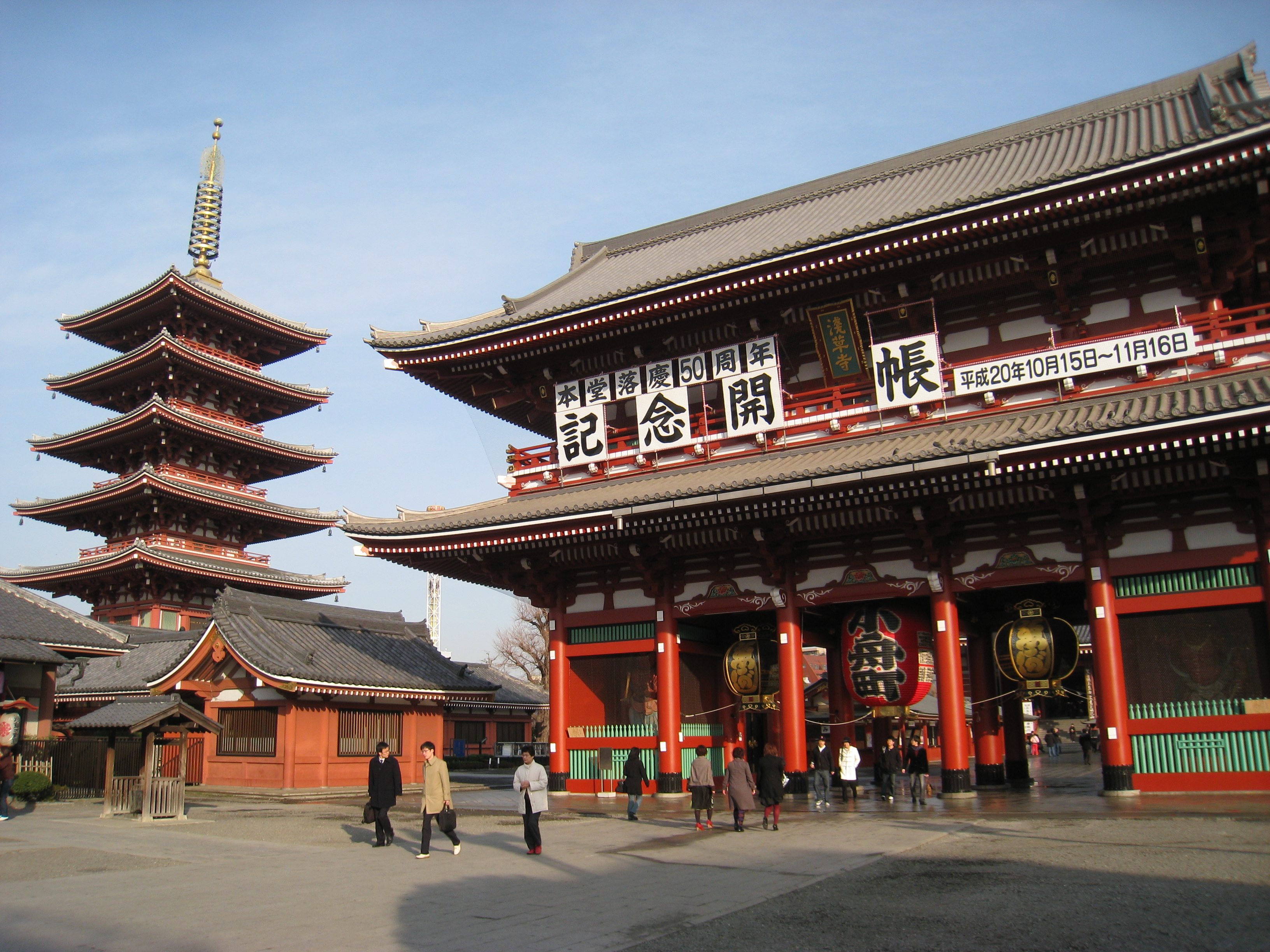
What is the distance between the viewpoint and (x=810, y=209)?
26.7m

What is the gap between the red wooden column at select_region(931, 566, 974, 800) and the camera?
1817cm

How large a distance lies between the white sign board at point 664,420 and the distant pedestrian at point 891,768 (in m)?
7.75

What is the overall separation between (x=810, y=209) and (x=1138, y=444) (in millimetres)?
13943

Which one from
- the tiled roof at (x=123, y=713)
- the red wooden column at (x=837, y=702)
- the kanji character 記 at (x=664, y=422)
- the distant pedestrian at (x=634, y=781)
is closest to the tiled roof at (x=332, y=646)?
the tiled roof at (x=123, y=713)

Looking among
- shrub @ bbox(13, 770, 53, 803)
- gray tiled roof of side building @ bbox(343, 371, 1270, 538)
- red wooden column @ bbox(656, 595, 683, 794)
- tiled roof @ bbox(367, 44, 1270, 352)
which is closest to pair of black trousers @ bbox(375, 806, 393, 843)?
gray tiled roof of side building @ bbox(343, 371, 1270, 538)

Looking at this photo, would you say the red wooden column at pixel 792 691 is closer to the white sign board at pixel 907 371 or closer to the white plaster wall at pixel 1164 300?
the white sign board at pixel 907 371

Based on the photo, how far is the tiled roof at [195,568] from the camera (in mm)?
45469

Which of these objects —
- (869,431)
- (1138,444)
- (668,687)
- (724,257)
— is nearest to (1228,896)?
(1138,444)

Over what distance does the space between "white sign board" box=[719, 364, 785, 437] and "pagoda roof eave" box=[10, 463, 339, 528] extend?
34540 millimetres

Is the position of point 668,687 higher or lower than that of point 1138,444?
lower

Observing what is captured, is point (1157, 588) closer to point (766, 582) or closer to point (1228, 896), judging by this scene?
point (766, 582)

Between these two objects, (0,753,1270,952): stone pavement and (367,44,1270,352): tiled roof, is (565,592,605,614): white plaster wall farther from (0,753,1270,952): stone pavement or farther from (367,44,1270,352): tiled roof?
(367,44,1270,352): tiled roof

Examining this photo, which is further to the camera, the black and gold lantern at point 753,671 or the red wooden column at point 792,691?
the black and gold lantern at point 753,671

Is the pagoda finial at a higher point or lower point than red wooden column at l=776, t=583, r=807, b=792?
higher
